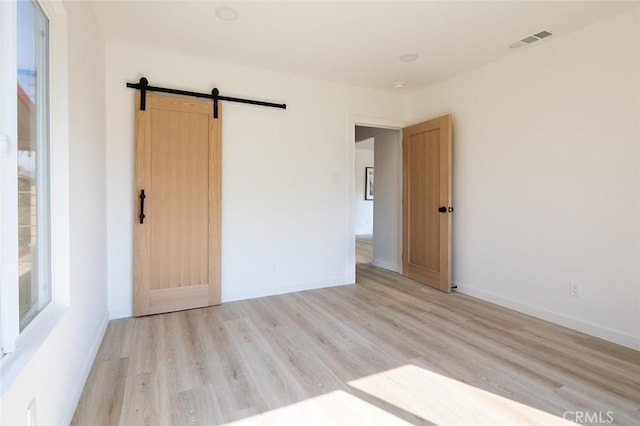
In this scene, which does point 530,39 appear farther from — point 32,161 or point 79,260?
point 79,260

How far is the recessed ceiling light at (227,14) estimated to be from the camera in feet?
8.14

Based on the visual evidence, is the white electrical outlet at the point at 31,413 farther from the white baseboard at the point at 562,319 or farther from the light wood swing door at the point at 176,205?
the white baseboard at the point at 562,319

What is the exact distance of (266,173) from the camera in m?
3.69

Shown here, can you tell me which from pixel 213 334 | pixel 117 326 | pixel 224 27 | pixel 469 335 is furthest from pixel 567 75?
pixel 117 326

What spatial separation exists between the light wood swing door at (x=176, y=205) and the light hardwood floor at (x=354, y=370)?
0.26 meters

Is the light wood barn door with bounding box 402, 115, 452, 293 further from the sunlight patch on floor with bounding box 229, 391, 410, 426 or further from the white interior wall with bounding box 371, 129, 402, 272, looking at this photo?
the sunlight patch on floor with bounding box 229, 391, 410, 426

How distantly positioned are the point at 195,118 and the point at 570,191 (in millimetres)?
3521

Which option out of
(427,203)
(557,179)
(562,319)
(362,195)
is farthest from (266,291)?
(362,195)

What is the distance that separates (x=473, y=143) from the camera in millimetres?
3730

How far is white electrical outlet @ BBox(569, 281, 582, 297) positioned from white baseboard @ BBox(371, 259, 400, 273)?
223 centimetres

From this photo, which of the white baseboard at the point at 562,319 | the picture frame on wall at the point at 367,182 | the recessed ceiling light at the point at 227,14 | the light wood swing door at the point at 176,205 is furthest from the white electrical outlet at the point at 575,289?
the picture frame on wall at the point at 367,182

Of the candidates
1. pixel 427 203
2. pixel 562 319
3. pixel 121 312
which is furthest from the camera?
pixel 427 203

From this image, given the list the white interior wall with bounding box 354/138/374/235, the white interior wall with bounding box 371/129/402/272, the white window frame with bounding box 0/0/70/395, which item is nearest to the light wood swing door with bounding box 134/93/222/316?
the white window frame with bounding box 0/0/70/395

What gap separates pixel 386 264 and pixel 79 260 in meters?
4.05
